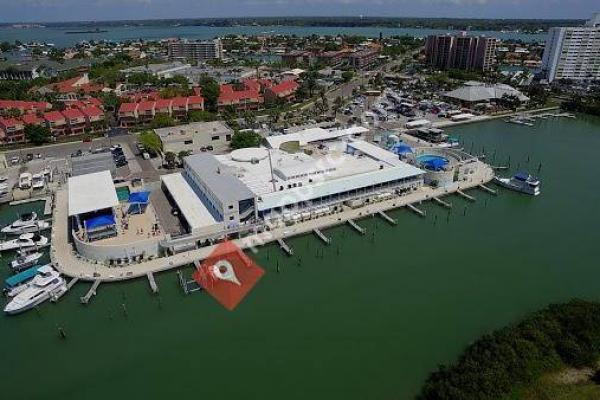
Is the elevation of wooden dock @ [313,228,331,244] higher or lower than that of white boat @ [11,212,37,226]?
lower

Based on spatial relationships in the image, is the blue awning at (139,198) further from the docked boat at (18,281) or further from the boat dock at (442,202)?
the boat dock at (442,202)

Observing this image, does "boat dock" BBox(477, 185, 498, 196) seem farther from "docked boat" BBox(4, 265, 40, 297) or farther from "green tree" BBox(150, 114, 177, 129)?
"green tree" BBox(150, 114, 177, 129)

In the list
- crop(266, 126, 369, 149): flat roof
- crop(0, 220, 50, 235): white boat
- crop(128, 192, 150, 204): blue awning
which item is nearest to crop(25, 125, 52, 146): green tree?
crop(0, 220, 50, 235): white boat

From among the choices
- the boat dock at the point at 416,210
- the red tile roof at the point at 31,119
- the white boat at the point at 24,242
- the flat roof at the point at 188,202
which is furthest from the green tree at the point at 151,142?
the boat dock at the point at 416,210

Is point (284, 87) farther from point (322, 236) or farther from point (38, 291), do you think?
point (38, 291)

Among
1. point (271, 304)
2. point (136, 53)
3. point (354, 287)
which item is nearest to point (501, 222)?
point (354, 287)

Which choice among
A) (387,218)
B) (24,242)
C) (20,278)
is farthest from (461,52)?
(20,278)
